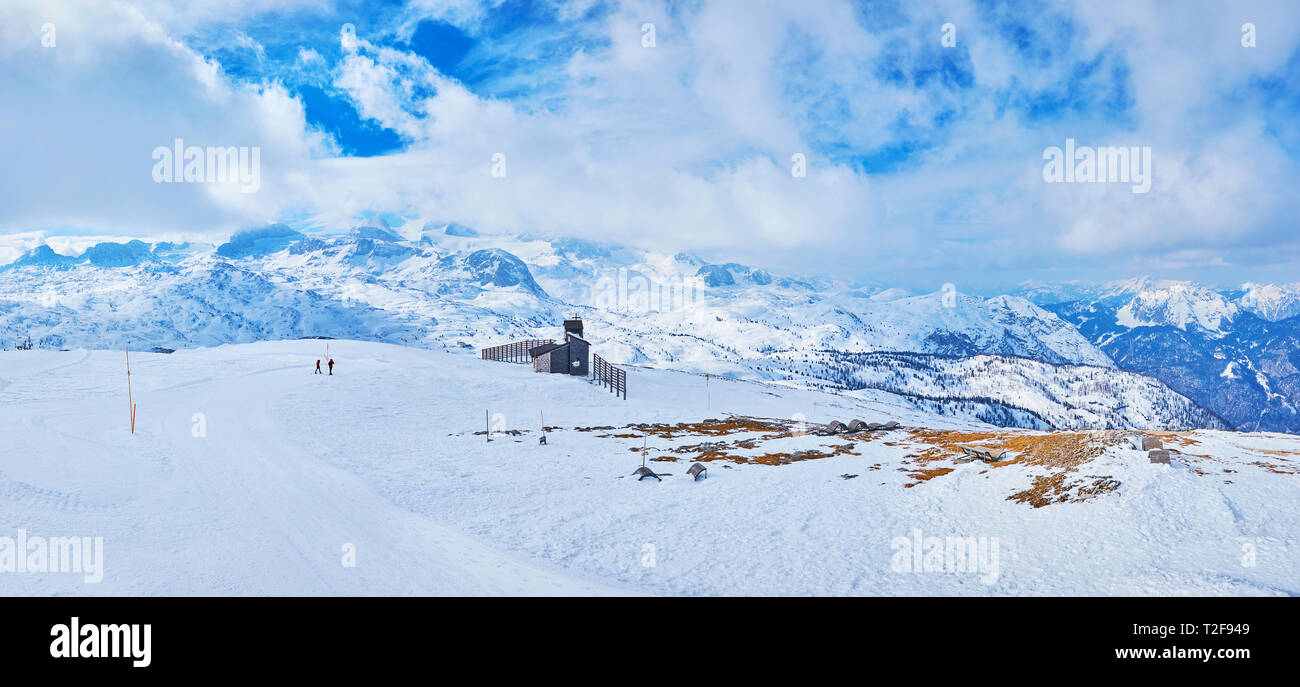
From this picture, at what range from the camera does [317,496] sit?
19875 mm

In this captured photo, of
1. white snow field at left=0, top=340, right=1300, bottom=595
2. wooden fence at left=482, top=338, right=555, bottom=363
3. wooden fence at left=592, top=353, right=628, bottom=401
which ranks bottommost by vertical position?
white snow field at left=0, top=340, right=1300, bottom=595

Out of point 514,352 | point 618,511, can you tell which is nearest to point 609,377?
point 514,352

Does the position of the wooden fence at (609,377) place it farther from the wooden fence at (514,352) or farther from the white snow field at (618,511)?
the white snow field at (618,511)

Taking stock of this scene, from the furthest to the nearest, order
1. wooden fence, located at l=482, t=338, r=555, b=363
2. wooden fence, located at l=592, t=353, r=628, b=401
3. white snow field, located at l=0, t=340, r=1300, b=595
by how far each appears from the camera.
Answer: wooden fence, located at l=482, t=338, r=555, b=363 → wooden fence, located at l=592, t=353, r=628, b=401 → white snow field, located at l=0, t=340, r=1300, b=595

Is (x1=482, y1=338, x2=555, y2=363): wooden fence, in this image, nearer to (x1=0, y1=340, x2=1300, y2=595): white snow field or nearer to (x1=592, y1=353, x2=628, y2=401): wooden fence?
(x1=592, y1=353, x2=628, y2=401): wooden fence

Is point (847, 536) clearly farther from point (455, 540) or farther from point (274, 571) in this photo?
point (274, 571)

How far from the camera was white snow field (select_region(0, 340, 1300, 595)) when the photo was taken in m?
12.7

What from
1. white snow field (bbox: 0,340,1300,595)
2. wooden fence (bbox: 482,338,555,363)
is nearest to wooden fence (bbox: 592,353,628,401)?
wooden fence (bbox: 482,338,555,363)

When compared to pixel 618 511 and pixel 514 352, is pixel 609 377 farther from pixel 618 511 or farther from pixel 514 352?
pixel 618 511

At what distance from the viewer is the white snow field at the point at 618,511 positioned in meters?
12.7

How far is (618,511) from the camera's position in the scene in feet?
64.0
